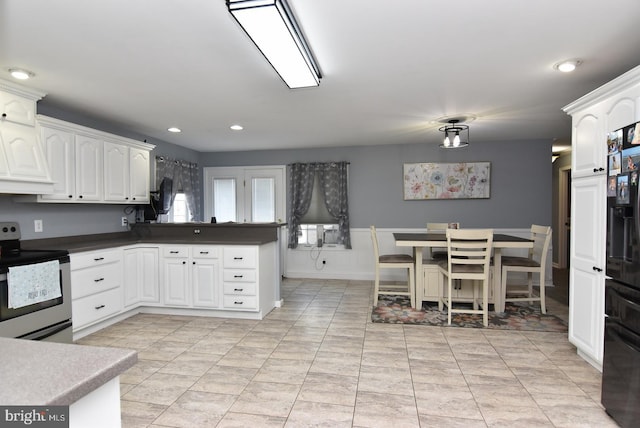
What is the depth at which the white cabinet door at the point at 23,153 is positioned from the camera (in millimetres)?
2766

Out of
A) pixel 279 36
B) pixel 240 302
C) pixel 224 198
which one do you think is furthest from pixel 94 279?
pixel 224 198

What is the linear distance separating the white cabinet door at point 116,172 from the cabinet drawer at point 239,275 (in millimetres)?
1587

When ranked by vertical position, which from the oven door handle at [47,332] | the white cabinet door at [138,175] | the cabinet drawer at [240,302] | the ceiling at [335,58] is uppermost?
the ceiling at [335,58]

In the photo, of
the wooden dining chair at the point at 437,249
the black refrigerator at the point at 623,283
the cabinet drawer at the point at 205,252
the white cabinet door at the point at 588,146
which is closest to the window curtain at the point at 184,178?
the cabinet drawer at the point at 205,252

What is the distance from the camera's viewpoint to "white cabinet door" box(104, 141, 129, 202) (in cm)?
384

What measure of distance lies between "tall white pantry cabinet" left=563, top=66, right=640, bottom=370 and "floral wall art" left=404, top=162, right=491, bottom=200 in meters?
2.75

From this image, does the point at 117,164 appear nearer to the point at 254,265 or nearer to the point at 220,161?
the point at 254,265

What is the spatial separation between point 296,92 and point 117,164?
93.6 inches

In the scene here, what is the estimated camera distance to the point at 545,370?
101 inches

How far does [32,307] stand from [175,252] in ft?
4.68

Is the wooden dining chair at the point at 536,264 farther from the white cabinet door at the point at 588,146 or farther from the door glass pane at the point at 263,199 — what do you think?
the door glass pane at the point at 263,199

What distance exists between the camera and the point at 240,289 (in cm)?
376

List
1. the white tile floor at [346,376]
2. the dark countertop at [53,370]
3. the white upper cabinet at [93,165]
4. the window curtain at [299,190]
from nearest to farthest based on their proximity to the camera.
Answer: the dark countertop at [53,370] < the white tile floor at [346,376] < the white upper cabinet at [93,165] < the window curtain at [299,190]

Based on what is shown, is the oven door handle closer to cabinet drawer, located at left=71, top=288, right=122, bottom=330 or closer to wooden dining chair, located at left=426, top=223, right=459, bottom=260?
cabinet drawer, located at left=71, top=288, right=122, bottom=330
